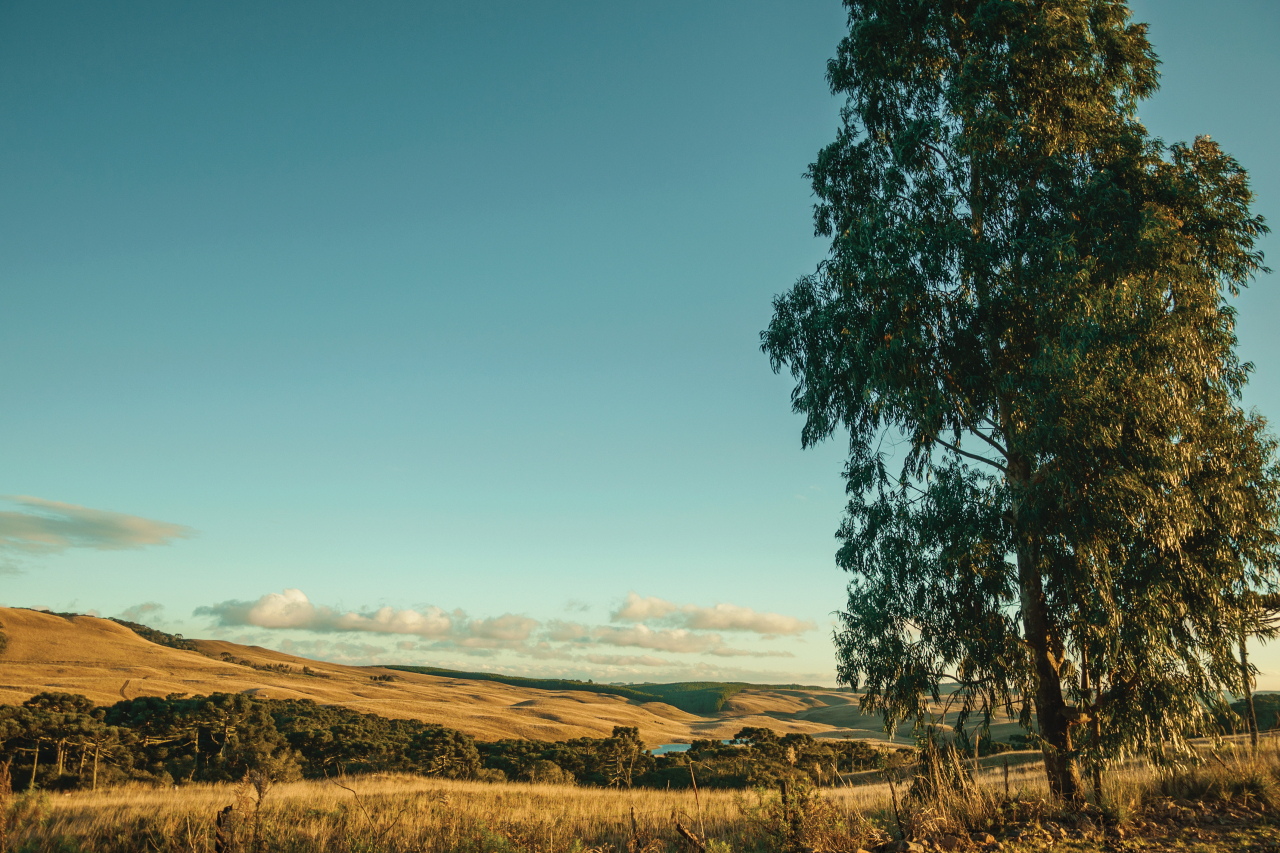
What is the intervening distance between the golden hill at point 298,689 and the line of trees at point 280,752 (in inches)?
968

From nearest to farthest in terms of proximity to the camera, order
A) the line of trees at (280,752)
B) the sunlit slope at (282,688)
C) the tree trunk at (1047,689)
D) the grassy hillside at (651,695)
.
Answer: the tree trunk at (1047,689) < the line of trees at (280,752) < the sunlit slope at (282,688) < the grassy hillside at (651,695)

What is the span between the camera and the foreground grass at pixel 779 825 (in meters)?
7.36

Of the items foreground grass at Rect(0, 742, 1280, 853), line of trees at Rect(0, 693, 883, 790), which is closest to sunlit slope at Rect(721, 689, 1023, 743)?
line of trees at Rect(0, 693, 883, 790)

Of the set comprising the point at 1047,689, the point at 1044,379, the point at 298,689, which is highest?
the point at 1044,379

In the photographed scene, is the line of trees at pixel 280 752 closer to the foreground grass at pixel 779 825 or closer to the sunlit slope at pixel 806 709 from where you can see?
the foreground grass at pixel 779 825

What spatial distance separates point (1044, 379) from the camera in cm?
1040

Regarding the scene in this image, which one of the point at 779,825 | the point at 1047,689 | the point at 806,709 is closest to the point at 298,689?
the point at 779,825

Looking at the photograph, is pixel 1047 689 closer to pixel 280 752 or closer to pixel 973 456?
pixel 973 456

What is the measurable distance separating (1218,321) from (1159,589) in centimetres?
465

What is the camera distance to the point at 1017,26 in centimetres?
1270

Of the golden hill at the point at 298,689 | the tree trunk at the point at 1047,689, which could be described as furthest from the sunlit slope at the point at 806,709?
the tree trunk at the point at 1047,689

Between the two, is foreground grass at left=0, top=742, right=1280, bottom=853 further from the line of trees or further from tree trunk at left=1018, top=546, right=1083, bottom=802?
the line of trees

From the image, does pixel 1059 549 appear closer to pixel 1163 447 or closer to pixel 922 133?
pixel 1163 447

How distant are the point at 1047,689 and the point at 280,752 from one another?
115 feet
